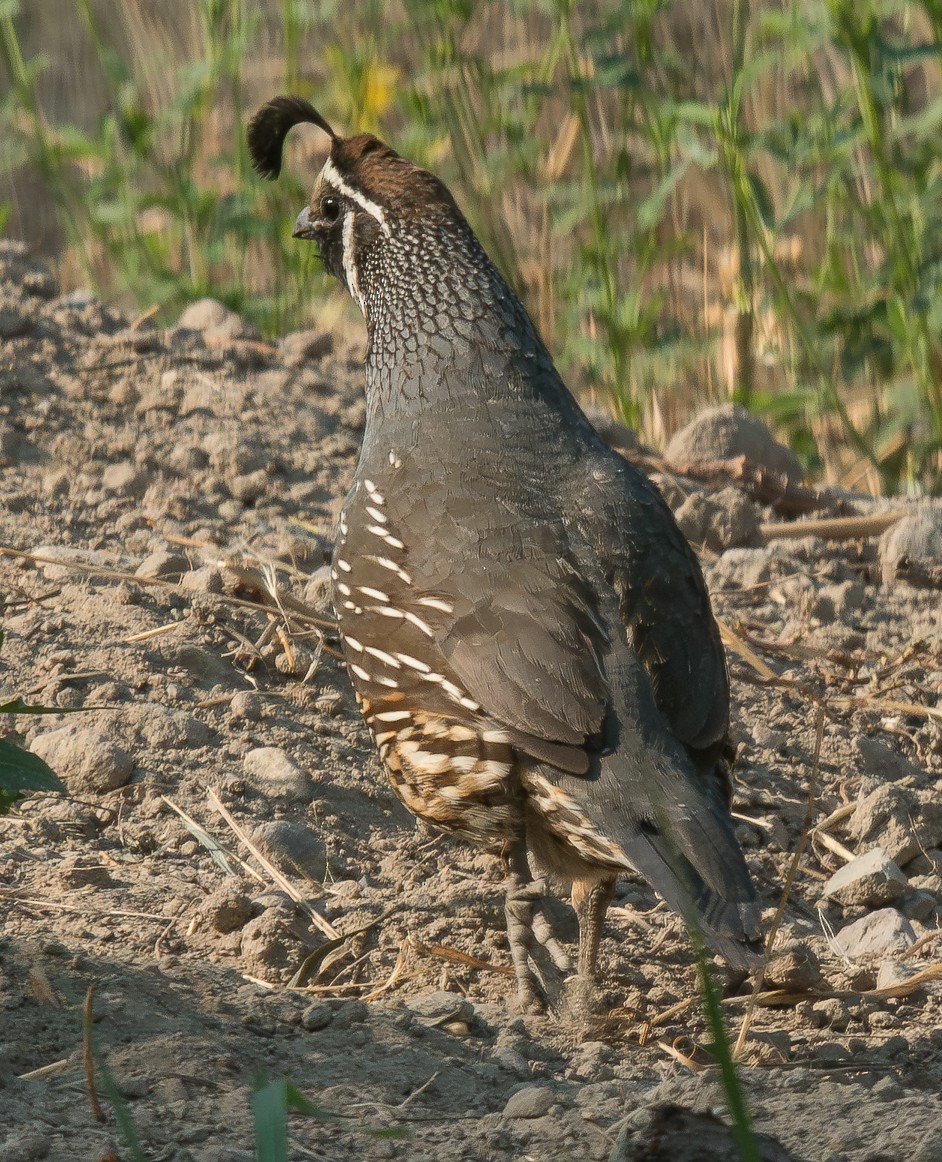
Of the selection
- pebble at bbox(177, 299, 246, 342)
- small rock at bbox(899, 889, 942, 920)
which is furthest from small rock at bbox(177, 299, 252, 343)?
small rock at bbox(899, 889, 942, 920)

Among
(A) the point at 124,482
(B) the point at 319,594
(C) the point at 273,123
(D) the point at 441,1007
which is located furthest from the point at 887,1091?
(C) the point at 273,123

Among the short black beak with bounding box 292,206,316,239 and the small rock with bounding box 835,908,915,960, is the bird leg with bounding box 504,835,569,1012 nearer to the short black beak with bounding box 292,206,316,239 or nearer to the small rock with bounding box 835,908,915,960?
the small rock with bounding box 835,908,915,960

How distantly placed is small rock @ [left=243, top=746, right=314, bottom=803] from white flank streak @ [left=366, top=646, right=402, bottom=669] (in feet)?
1.66

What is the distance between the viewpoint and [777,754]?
492cm

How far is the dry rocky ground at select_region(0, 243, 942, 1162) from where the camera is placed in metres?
2.97

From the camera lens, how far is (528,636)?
364cm

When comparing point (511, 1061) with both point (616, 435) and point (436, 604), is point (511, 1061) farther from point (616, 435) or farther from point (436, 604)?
point (616, 435)

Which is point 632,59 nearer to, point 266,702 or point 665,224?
point 665,224

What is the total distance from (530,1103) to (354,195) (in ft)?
9.91

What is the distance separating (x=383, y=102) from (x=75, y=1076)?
570 centimetres


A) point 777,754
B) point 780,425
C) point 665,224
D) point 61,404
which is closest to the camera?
point 777,754

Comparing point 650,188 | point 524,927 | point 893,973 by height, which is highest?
point 650,188

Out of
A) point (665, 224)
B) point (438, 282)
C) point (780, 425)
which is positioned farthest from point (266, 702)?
point (665, 224)

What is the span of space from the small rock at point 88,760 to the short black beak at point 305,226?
1.88 meters
